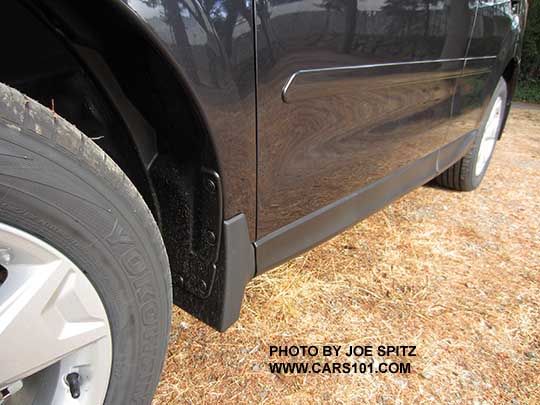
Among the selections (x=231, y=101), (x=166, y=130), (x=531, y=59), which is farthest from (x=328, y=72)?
(x=531, y=59)

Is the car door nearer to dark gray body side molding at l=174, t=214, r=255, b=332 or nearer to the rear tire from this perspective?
dark gray body side molding at l=174, t=214, r=255, b=332

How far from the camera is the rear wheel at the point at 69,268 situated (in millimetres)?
646

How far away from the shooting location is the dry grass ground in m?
1.26

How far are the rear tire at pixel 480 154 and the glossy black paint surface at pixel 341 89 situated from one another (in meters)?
1.06

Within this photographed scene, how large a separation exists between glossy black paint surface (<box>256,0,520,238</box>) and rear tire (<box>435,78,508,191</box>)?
3.49 feet

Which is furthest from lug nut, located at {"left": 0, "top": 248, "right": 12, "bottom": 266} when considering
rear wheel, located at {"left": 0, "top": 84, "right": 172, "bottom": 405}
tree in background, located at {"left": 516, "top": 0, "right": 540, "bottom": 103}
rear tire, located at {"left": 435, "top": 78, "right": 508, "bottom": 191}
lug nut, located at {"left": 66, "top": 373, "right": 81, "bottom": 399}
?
tree in background, located at {"left": 516, "top": 0, "right": 540, "bottom": 103}

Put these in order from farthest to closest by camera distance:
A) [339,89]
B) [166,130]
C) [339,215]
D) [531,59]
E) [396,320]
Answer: [531,59]
[396,320]
[339,215]
[339,89]
[166,130]

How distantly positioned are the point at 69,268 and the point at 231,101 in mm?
461

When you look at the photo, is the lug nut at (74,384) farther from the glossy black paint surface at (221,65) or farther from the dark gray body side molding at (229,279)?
the glossy black paint surface at (221,65)

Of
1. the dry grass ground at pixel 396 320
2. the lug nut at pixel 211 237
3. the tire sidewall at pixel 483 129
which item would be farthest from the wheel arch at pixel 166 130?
the tire sidewall at pixel 483 129

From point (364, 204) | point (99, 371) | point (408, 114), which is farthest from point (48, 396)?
point (408, 114)

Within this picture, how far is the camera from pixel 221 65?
2.75 feet

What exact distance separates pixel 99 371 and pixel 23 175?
16.6 inches

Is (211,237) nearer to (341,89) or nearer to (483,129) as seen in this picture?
(341,89)
